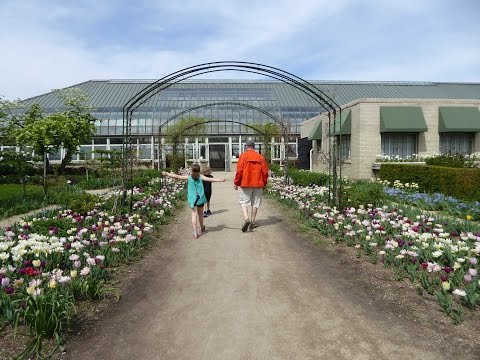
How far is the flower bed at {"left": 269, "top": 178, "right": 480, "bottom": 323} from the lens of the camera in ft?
11.5

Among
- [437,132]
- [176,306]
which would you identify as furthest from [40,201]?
[437,132]

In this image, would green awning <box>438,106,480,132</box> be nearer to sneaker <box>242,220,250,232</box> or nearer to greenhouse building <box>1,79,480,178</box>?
greenhouse building <box>1,79,480,178</box>

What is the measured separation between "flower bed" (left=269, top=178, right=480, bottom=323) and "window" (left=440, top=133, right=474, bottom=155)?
460 inches

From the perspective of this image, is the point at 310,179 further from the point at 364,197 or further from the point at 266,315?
the point at 266,315

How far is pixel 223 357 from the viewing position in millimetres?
2617

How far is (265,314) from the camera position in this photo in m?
3.31

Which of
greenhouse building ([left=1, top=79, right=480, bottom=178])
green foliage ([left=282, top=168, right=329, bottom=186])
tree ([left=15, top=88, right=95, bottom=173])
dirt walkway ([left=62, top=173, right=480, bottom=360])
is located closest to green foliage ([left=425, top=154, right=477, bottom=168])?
greenhouse building ([left=1, top=79, right=480, bottom=178])

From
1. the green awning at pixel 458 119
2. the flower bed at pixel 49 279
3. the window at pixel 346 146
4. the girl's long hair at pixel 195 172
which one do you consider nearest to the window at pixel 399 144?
the green awning at pixel 458 119

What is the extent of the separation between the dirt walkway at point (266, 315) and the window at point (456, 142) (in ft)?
48.0

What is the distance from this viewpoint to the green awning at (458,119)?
16.2 meters

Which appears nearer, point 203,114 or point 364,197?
point 364,197

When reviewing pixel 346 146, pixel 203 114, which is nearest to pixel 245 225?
pixel 346 146

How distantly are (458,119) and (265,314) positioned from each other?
656 inches

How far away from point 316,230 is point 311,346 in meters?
4.24
